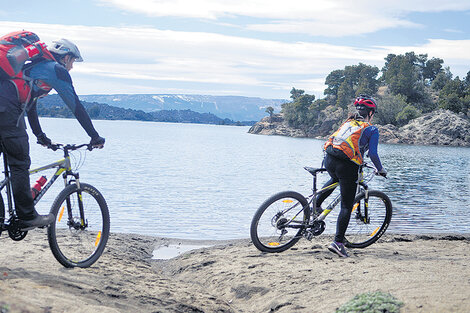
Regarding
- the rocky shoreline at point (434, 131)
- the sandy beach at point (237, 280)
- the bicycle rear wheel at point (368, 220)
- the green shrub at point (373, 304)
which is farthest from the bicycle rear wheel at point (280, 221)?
the rocky shoreline at point (434, 131)

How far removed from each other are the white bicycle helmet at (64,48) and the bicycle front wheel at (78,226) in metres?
1.67

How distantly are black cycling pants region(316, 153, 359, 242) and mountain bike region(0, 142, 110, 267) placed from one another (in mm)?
3595

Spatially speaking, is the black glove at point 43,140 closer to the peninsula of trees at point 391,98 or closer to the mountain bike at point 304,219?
the mountain bike at point 304,219

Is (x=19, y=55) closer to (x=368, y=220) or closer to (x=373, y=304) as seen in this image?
(x=373, y=304)

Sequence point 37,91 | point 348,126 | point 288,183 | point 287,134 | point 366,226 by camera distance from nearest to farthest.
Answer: point 37,91, point 348,126, point 366,226, point 288,183, point 287,134

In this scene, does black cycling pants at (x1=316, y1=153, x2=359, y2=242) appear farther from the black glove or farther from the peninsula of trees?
the peninsula of trees

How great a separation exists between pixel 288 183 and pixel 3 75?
2627 cm

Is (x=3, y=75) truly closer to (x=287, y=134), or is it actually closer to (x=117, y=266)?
(x=117, y=266)

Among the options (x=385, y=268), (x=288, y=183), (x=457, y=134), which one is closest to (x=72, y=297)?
(x=385, y=268)

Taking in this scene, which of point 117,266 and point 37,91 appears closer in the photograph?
point 37,91

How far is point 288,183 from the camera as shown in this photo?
30953 mm

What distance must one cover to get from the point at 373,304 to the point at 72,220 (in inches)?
151

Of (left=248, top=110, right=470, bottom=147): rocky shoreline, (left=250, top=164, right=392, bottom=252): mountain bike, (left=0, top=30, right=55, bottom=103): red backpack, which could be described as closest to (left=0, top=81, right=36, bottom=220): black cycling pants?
(left=0, top=30, right=55, bottom=103): red backpack

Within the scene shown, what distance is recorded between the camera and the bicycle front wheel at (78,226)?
6.11 meters
